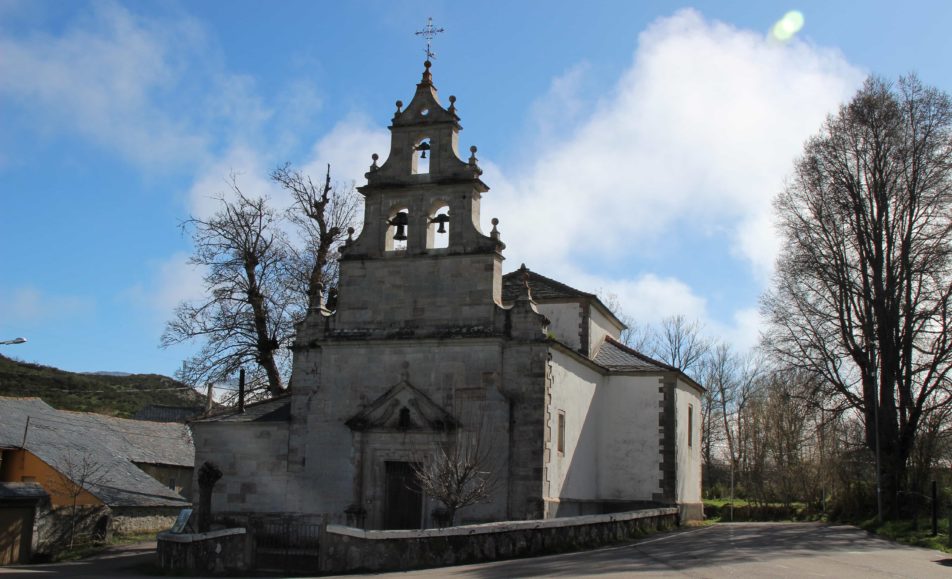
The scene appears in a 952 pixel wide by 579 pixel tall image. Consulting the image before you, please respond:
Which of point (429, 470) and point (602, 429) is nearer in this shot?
point (429, 470)

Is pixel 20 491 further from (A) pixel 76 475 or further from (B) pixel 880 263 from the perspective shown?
(B) pixel 880 263

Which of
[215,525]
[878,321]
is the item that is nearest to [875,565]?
[878,321]

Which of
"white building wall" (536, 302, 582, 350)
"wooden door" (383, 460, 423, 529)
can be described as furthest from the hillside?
"wooden door" (383, 460, 423, 529)

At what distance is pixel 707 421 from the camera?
61.3 meters

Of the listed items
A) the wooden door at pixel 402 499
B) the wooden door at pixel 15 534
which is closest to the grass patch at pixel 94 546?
the wooden door at pixel 15 534

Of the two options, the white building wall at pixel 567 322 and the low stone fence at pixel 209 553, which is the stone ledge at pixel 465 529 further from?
the white building wall at pixel 567 322

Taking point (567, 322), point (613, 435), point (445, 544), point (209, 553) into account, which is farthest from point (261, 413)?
point (613, 435)

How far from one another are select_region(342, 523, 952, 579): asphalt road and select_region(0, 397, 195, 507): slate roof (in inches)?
817

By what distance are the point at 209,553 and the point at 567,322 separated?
14054 mm

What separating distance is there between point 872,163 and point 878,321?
5331 millimetres

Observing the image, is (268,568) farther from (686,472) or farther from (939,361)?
(939,361)

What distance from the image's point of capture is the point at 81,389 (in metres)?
79.1

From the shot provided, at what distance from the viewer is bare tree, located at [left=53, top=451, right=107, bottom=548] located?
31.3 meters

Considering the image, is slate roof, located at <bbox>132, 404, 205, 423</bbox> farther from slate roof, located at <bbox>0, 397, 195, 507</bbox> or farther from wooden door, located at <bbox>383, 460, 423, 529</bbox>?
wooden door, located at <bbox>383, 460, 423, 529</bbox>
